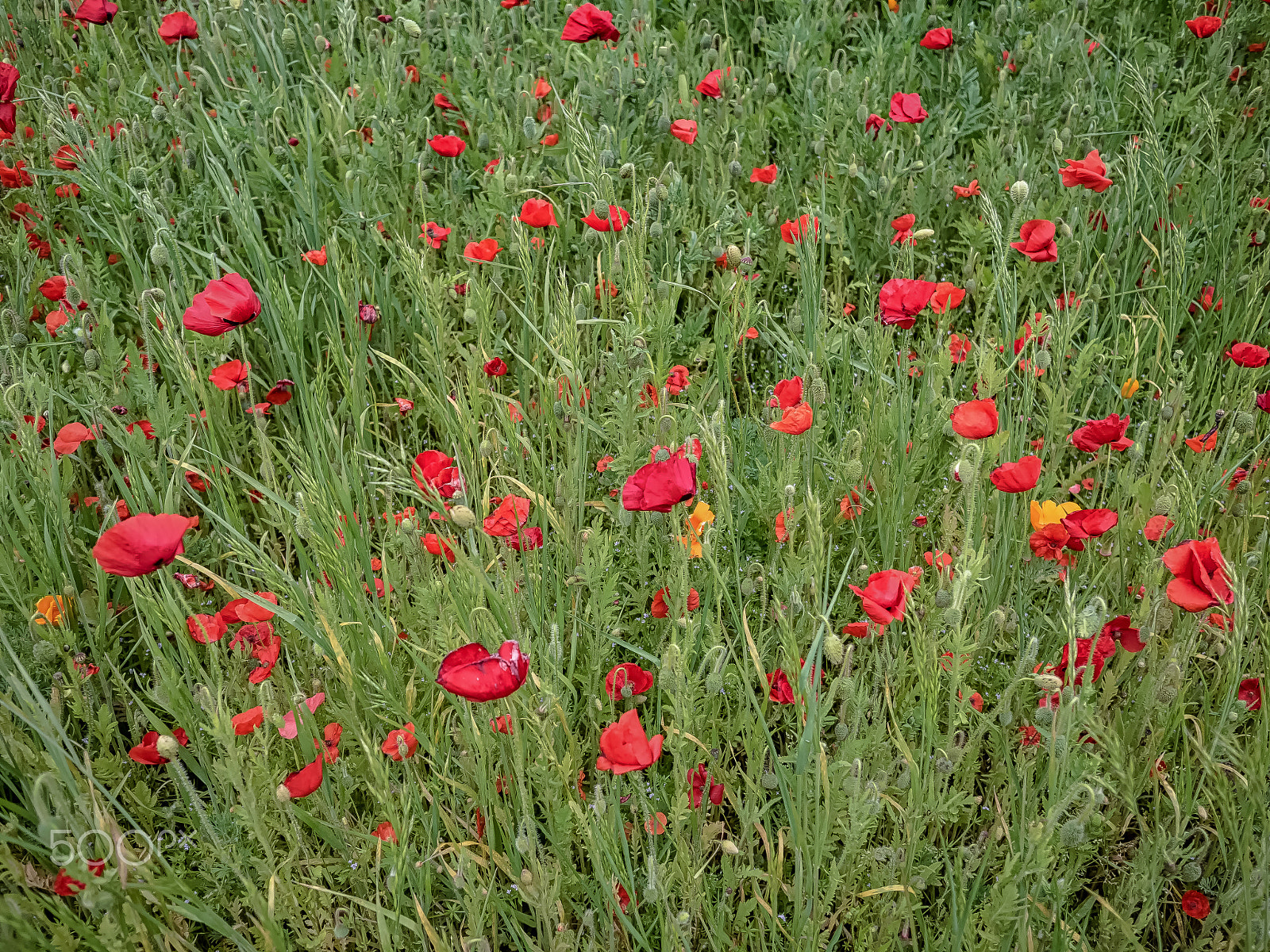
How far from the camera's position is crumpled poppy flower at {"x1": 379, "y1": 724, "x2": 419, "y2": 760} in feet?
4.66

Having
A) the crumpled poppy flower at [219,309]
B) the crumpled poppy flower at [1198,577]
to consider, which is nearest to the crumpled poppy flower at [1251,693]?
the crumpled poppy flower at [1198,577]

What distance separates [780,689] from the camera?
4.99ft

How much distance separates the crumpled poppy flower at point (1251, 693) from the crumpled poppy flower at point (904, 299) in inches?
34.2

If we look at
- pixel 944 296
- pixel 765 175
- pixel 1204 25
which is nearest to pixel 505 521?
pixel 944 296

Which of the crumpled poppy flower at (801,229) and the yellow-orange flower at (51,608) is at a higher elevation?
the crumpled poppy flower at (801,229)

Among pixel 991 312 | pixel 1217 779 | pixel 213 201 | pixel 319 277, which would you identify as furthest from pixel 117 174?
pixel 1217 779

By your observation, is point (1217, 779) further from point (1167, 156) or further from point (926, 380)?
point (1167, 156)

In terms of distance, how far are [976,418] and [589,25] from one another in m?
1.67

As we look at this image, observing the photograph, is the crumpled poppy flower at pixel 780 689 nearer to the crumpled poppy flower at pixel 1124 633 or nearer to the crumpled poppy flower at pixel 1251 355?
the crumpled poppy flower at pixel 1124 633

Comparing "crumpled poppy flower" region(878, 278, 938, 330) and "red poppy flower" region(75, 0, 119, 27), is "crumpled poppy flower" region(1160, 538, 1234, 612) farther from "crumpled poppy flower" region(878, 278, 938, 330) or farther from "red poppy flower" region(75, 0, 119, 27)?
"red poppy flower" region(75, 0, 119, 27)

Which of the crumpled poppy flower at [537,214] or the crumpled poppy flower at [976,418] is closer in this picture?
the crumpled poppy flower at [976,418]

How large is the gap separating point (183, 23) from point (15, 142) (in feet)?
2.09

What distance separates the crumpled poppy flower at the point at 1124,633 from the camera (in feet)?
5.22

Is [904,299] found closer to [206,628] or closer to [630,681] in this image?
[630,681]
